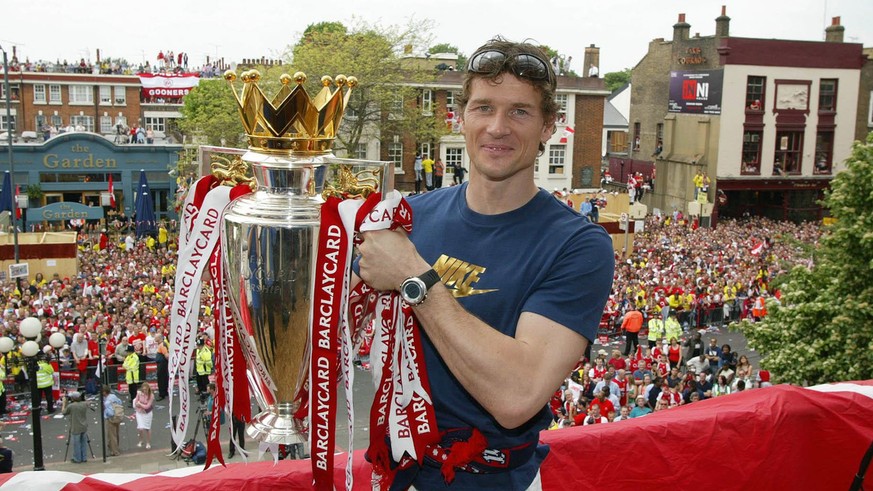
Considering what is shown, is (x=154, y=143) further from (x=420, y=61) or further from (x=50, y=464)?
(x=50, y=464)

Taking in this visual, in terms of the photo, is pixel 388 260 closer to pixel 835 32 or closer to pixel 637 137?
Result: pixel 835 32

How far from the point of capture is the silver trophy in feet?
7.50

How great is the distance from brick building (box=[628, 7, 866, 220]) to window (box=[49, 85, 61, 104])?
3118cm

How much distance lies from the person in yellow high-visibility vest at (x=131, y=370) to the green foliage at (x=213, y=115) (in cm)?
1094

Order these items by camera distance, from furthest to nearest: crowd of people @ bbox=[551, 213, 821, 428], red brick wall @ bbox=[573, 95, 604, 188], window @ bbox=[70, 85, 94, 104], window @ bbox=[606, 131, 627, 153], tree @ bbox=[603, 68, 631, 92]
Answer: tree @ bbox=[603, 68, 631, 92]
window @ bbox=[606, 131, 627, 153]
window @ bbox=[70, 85, 94, 104]
red brick wall @ bbox=[573, 95, 604, 188]
crowd of people @ bbox=[551, 213, 821, 428]

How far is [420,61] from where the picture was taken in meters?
32.0

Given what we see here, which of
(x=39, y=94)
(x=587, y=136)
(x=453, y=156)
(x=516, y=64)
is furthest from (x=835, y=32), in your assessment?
(x=516, y=64)

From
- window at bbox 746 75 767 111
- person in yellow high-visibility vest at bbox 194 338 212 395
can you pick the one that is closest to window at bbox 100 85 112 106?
window at bbox 746 75 767 111

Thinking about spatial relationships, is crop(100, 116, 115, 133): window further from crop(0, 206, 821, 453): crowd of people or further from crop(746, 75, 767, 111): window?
crop(746, 75, 767, 111): window

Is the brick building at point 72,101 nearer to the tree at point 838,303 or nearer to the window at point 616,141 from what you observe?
the window at point 616,141

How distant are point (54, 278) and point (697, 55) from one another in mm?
29242

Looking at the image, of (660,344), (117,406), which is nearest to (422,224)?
(117,406)

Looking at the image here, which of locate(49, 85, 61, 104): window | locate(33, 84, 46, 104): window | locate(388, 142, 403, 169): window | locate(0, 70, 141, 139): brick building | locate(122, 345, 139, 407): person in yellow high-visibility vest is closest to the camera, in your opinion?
locate(122, 345, 139, 407): person in yellow high-visibility vest

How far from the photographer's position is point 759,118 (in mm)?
36062
